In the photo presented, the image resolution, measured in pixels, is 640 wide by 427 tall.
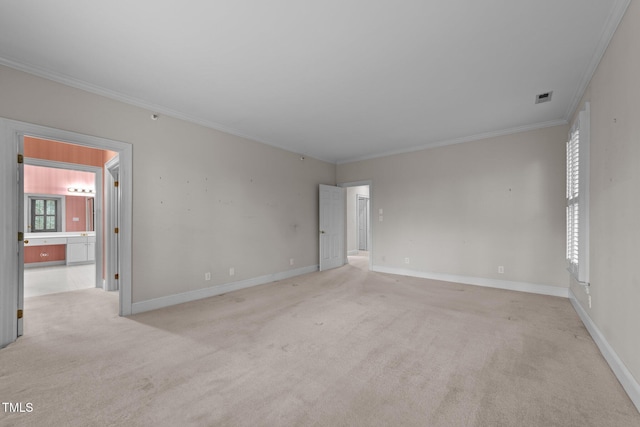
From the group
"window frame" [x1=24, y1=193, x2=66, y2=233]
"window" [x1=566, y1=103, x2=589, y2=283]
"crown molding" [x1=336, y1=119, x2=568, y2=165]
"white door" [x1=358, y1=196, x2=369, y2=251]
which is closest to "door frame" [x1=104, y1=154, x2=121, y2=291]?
"window frame" [x1=24, y1=193, x2=66, y2=233]

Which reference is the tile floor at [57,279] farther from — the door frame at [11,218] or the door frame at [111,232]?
the door frame at [11,218]

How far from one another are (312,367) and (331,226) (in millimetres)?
4562

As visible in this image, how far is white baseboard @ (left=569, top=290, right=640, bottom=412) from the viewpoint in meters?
1.80

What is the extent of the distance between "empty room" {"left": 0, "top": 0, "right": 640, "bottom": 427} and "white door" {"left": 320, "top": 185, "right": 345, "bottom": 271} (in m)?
1.05

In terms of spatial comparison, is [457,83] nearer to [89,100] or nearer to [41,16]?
[41,16]

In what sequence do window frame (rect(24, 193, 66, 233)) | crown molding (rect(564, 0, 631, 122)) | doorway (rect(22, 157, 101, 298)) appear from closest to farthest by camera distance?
crown molding (rect(564, 0, 631, 122))
doorway (rect(22, 157, 101, 298))
window frame (rect(24, 193, 66, 233))

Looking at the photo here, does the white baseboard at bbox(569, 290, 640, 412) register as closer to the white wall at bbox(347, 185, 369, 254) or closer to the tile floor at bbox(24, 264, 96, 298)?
the white wall at bbox(347, 185, 369, 254)

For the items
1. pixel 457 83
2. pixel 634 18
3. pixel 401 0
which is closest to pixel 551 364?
pixel 634 18

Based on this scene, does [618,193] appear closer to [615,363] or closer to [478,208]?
[615,363]

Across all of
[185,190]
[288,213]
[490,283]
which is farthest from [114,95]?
[490,283]

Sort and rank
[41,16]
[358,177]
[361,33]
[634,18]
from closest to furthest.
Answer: [634,18], [41,16], [361,33], [358,177]

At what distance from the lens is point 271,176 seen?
17.4 ft

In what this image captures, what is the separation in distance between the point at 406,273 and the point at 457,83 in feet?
12.6

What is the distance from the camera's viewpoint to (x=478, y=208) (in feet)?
16.1
